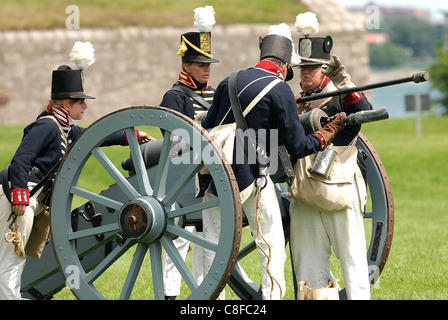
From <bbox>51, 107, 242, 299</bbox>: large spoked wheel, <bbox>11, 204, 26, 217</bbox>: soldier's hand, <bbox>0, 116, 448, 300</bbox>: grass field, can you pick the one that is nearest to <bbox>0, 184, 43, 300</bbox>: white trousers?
<bbox>11, 204, 26, 217</bbox>: soldier's hand

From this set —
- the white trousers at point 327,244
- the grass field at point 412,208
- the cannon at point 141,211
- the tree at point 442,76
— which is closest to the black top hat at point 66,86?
the cannon at point 141,211

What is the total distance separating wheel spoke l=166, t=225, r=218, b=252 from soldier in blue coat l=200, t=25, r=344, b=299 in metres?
0.31

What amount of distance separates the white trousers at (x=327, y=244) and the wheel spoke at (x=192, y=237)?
3.64ft

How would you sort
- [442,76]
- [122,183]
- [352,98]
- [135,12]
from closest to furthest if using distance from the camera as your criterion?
[122,183], [352,98], [135,12], [442,76]

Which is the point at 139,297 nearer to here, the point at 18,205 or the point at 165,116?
the point at 18,205

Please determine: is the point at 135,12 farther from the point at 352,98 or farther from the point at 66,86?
the point at 352,98

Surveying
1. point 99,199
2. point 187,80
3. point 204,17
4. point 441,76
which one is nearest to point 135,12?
point 441,76

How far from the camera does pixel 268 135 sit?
4.96 metres

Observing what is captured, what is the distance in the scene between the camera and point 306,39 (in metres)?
5.55

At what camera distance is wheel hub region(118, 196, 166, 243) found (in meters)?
4.68

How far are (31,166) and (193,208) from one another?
1259mm

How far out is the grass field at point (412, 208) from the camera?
6.89 metres

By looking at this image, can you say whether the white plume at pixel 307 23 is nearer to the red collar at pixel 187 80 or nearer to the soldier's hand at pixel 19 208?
the red collar at pixel 187 80

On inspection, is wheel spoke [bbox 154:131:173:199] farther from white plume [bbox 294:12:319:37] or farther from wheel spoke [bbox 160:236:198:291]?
white plume [bbox 294:12:319:37]
